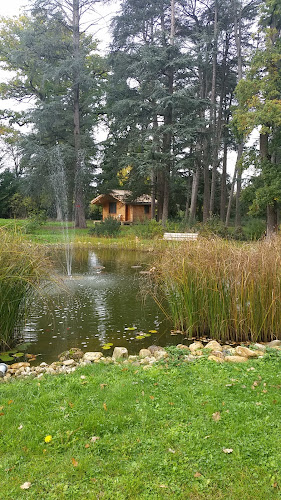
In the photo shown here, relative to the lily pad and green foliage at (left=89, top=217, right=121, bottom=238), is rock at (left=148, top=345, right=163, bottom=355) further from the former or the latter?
green foliage at (left=89, top=217, right=121, bottom=238)

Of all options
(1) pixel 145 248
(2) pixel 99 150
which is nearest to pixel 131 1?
(2) pixel 99 150

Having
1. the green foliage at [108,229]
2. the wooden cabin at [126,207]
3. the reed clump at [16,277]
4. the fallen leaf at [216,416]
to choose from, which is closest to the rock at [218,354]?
the fallen leaf at [216,416]

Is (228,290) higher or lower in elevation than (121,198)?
lower

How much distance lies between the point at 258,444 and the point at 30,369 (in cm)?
241

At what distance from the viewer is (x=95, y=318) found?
5973mm

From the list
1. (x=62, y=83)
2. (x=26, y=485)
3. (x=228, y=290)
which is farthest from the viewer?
(x=62, y=83)

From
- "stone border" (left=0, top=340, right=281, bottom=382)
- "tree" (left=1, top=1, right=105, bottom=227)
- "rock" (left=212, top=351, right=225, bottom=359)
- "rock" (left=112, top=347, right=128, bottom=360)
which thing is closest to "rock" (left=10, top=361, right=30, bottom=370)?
"stone border" (left=0, top=340, right=281, bottom=382)

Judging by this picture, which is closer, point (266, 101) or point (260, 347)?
point (260, 347)

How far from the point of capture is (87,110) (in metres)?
25.7

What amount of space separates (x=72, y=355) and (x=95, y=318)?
1.72 metres

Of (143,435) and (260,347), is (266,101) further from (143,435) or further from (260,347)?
(143,435)

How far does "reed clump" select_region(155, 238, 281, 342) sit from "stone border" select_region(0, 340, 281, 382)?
0.42 meters

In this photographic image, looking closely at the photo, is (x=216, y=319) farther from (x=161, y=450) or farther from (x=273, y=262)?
(x=161, y=450)

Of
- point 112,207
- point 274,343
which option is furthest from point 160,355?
point 112,207
